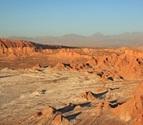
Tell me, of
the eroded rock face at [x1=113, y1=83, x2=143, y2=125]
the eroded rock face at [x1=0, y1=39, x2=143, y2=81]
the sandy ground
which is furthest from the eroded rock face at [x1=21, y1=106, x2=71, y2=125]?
the eroded rock face at [x1=0, y1=39, x2=143, y2=81]

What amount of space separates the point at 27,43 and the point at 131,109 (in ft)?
173

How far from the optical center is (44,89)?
1022 inches

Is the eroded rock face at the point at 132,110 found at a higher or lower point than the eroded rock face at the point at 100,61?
higher

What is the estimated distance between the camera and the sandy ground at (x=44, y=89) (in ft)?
67.4

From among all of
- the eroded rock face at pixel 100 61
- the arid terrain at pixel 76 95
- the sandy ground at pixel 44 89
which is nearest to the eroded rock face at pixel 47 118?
the arid terrain at pixel 76 95

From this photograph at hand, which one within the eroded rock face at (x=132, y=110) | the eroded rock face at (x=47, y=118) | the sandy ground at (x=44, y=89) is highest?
the eroded rock face at (x=132, y=110)

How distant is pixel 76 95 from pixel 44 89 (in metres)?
3.48

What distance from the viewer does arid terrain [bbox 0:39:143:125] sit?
1720 centimetres

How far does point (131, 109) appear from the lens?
1694cm

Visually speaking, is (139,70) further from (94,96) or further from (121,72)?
(94,96)

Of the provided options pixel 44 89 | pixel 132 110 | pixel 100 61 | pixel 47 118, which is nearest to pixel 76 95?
pixel 44 89

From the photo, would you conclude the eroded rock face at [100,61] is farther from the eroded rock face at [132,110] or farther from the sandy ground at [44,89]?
the eroded rock face at [132,110]

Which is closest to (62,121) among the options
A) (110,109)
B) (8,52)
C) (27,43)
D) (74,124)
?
(74,124)

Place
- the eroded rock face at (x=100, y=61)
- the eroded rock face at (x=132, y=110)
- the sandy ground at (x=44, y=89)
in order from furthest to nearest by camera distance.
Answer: the eroded rock face at (x=100, y=61) → the sandy ground at (x=44, y=89) → the eroded rock face at (x=132, y=110)
